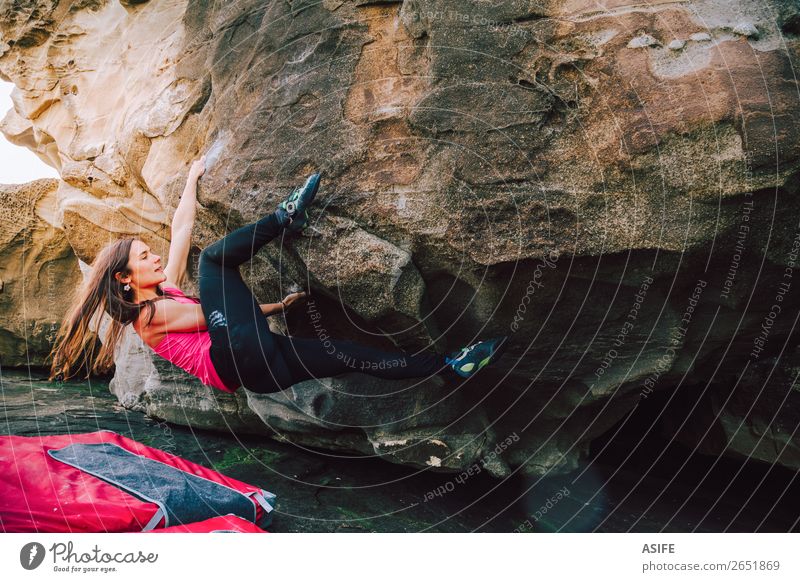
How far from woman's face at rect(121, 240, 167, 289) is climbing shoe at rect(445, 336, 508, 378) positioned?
1895mm

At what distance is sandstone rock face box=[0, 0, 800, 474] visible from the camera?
123 inches

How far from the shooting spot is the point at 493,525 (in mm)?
4062

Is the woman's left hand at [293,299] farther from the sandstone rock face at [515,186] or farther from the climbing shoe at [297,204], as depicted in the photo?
the climbing shoe at [297,204]

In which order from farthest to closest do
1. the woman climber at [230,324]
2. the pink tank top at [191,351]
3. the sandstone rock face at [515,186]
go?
the pink tank top at [191,351] → the woman climber at [230,324] → the sandstone rock face at [515,186]

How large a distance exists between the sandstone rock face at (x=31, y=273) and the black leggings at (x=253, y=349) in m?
5.20

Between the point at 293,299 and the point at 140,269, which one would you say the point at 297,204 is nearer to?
the point at 293,299

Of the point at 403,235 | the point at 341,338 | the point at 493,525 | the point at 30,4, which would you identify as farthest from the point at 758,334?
the point at 30,4

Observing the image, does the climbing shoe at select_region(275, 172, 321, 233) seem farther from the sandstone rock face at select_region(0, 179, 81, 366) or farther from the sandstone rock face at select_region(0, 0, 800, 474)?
the sandstone rock face at select_region(0, 179, 81, 366)

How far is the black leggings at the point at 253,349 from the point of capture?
354 centimetres

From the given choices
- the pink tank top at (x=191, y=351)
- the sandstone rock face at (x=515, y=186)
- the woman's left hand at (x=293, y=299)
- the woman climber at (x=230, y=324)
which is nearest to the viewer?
the sandstone rock face at (x=515, y=186)

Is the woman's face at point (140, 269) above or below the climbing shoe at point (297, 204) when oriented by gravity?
below

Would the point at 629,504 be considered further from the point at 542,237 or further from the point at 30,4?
the point at 30,4
